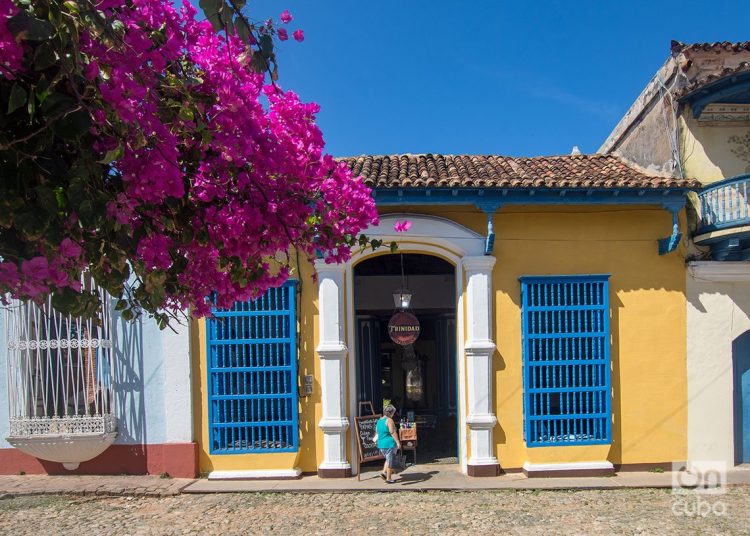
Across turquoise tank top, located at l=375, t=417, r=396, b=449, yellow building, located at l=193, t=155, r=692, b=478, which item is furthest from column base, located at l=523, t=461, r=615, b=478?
turquoise tank top, located at l=375, t=417, r=396, b=449

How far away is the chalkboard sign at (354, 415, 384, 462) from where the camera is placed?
680 centimetres

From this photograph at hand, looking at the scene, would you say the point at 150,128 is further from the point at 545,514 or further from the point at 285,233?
the point at 545,514

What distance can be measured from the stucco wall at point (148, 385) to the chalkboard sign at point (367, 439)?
2242mm

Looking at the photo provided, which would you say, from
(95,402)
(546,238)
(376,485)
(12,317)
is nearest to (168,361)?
(95,402)

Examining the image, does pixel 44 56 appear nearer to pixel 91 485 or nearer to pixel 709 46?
pixel 91 485

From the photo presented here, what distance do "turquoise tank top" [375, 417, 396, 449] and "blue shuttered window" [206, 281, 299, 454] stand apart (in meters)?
1.09

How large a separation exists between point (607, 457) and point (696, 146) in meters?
4.44

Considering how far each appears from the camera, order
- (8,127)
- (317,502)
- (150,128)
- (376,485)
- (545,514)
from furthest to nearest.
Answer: (376,485) → (317,502) → (545,514) → (150,128) → (8,127)

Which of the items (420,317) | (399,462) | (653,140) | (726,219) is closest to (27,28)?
(399,462)

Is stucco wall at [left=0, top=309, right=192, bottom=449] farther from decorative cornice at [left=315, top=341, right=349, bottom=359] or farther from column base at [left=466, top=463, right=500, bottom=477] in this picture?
column base at [left=466, top=463, right=500, bottom=477]

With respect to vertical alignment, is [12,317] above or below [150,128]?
below

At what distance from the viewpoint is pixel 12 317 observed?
6723 mm

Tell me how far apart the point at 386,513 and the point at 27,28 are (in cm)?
557

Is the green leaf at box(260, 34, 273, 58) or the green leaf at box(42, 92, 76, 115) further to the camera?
the green leaf at box(260, 34, 273, 58)
